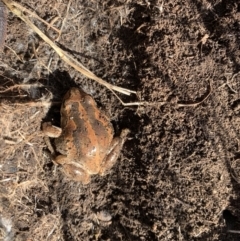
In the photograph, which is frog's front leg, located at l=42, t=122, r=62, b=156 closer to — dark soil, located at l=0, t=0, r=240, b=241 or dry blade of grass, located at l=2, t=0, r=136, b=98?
dark soil, located at l=0, t=0, r=240, b=241

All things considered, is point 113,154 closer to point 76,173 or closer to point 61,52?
point 76,173

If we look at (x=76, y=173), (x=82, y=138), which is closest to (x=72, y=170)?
(x=76, y=173)

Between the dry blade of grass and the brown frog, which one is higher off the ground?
the dry blade of grass

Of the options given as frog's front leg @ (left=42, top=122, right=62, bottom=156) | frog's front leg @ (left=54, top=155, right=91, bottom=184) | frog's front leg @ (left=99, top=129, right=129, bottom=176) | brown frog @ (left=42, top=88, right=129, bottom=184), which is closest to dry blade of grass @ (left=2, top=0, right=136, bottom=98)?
brown frog @ (left=42, top=88, right=129, bottom=184)

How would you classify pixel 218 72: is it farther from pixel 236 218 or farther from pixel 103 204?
pixel 103 204

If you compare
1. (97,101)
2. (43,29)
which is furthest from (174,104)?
(43,29)

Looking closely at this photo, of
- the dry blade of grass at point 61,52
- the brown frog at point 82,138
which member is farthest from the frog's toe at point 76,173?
the dry blade of grass at point 61,52

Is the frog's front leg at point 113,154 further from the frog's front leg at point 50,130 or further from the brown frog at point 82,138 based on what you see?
the frog's front leg at point 50,130
